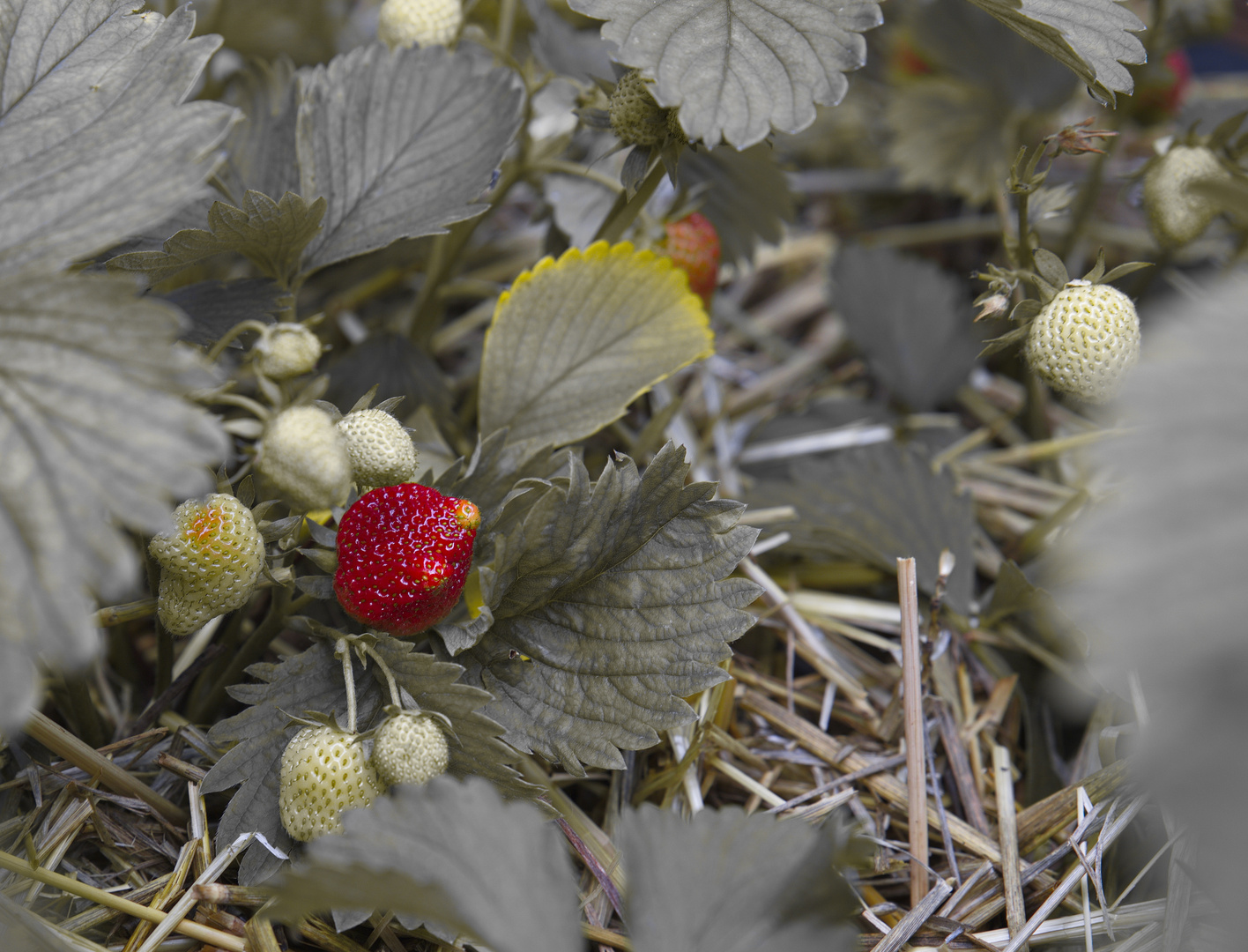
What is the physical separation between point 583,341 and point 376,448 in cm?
29

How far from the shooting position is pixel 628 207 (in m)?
0.87

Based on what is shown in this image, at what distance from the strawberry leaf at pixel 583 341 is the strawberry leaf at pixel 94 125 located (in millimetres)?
327

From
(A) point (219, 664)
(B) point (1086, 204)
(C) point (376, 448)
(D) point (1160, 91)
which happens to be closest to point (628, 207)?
(C) point (376, 448)

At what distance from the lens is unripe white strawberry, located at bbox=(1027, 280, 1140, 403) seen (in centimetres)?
75

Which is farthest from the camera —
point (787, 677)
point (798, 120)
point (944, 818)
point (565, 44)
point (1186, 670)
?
point (565, 44)

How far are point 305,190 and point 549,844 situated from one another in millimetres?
634

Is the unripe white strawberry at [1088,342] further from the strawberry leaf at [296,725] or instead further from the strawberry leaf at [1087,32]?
the strawberry leaf at [296,725]

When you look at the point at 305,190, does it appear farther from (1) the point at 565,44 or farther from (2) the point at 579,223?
(1) the point at 565,44

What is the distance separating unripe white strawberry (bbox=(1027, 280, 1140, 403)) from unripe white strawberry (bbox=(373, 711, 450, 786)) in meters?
0.57

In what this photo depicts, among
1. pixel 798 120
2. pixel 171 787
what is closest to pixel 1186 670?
pixel 798 120

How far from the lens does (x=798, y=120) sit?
695 millimetres

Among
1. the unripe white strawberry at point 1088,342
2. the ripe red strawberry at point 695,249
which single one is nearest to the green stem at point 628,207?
the ripe red strawberry at point 695,249

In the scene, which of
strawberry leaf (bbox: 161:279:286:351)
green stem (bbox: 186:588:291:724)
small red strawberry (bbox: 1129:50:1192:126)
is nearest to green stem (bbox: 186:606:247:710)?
green stem (bbox: 186:588:291:724)

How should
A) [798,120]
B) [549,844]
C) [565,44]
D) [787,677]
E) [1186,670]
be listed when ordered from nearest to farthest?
[1186,670] → [549,844] → [798,120] → [787,677] → [565,44]
